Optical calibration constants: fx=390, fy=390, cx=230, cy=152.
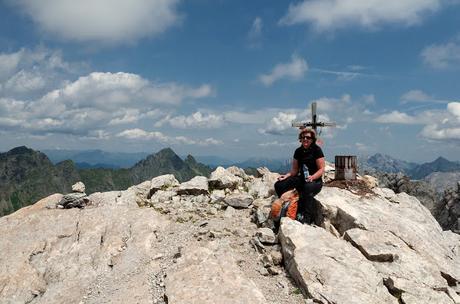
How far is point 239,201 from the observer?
2411cm

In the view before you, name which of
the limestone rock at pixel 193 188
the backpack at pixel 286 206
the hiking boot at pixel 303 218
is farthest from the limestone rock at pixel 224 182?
the hiking boot at pixel 303 218

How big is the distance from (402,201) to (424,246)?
7303 mm

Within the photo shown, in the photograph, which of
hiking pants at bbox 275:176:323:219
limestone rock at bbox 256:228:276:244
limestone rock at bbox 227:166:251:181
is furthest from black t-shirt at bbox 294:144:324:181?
limestone rock at bbox 227:166:251:181

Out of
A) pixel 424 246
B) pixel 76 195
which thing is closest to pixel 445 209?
pixel 424 246

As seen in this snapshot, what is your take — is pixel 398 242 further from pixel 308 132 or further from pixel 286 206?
pixel 308 132

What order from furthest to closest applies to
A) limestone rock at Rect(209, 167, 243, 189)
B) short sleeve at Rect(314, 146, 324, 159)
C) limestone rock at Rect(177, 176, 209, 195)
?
limestone rock at Rect(209, 167, 243, 189), limestone rock at Rect(177, 176, 209, 195), short sleeve at Rect(314, 146, 324, 159)

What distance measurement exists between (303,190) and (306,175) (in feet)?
2.63

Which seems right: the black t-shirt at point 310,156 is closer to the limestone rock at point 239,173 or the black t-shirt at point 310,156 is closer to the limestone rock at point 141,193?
the limestone rock at point 239,173

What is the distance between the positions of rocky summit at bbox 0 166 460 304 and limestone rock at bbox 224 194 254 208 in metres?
0.06

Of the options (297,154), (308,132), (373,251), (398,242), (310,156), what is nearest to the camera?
(373,251)

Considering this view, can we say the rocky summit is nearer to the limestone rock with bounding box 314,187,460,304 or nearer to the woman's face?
the limestone rock with bounding box 314,187,460,304

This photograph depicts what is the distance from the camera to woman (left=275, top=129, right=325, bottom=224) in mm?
19938

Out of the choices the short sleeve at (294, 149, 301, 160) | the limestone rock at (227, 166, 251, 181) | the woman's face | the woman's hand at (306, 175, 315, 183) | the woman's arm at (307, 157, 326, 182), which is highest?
the woman's face

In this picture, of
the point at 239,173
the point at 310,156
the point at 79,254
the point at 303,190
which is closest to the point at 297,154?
the point at 310,156
